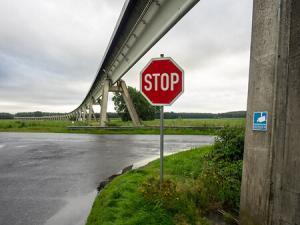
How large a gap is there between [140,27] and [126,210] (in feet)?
36.2

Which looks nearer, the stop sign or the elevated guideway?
the stop sign

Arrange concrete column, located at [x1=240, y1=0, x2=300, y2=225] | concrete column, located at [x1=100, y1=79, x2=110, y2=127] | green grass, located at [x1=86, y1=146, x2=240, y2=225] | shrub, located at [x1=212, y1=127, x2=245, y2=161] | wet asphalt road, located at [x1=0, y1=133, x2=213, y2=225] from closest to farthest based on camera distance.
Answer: concrete column, located at [x1=240, y1=0, x2=300, y2=225], green grass, located at [x1=86, y1=146, x2=240, y2=225], wet asphalt road, located at [x1=0, y1=133, x2=213, y2=225], shrub, located at [x1=212, y1=127, x2=245, y2=161], concrete column, located at [x1=100, y1=79, x2=110, y2=127]

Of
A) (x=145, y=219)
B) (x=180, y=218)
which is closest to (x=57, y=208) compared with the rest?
(x=145, y=219)

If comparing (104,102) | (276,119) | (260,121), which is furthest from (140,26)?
(104,102)

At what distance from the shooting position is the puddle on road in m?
4.00

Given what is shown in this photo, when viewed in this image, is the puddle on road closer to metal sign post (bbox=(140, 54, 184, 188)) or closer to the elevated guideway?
metal sign post (bbox=(140, 54, 184, 188))

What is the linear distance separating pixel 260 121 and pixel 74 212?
11.5 feet

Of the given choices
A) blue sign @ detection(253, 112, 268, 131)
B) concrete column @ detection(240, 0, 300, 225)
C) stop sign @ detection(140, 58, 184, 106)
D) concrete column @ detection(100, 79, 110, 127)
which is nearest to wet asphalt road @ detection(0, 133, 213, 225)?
stop sign @ detection(140, 58, 184, 106)

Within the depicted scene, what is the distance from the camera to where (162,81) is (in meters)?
4.16

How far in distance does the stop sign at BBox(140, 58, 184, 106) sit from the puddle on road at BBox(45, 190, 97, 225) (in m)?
2.34

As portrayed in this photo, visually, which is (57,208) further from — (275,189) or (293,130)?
(293,130)

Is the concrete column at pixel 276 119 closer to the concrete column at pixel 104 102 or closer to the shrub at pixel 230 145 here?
the shrub at pixel 230 145

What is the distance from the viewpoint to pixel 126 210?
3703 mm

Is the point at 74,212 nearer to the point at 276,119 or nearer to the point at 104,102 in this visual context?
the point at 276,119
